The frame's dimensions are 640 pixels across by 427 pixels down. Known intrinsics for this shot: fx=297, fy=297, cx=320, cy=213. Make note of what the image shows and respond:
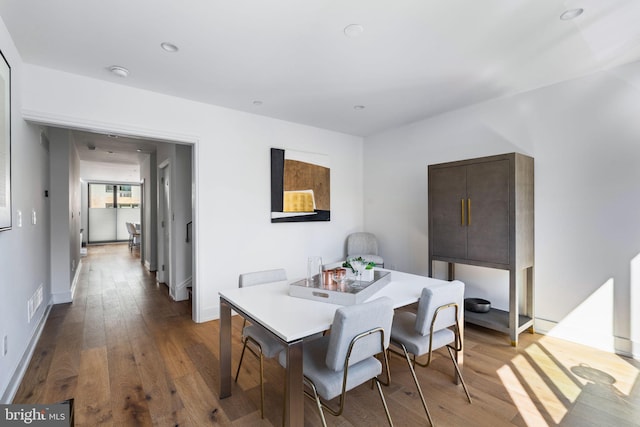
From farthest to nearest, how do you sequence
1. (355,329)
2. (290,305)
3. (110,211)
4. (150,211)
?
1. (110,211)
2. (150,211)
3. (290,305)
4. (355,329)

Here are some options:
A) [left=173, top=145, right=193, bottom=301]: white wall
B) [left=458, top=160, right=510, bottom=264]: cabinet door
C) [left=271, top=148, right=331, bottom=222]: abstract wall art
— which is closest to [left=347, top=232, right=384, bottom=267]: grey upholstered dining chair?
[left=271, top=148, right=331, bottom=222]: abstract wall art

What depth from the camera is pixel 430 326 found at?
1.87 meters

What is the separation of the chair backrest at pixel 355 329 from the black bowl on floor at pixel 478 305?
2.24 meters

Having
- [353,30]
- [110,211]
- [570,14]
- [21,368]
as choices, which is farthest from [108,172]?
[570,14]

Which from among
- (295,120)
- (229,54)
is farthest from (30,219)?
(295,120)

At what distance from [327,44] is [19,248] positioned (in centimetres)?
297

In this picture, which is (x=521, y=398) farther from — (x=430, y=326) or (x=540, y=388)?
(x=430, y=326)

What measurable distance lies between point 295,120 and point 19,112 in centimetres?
279

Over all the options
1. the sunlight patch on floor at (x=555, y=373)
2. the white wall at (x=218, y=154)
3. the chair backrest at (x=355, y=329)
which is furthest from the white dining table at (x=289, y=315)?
the white wall at (x=218, y=154)

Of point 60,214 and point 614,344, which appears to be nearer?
point 614,344

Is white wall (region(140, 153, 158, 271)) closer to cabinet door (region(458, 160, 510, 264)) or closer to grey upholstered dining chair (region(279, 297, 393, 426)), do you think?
grey upholstered dining chair (region(279, 297, 393, 426))

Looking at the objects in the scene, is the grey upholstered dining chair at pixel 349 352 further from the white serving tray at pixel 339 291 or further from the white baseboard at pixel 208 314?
the white baseboard at pixel 208 314

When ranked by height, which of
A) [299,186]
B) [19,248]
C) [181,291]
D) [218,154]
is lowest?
[181,291]

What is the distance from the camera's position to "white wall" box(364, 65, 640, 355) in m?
2.65
